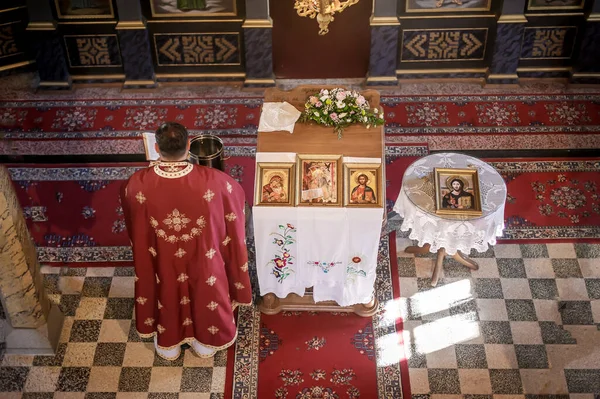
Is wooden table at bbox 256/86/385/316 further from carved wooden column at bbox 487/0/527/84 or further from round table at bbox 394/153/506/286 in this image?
carved wooden column at bbox 487/0/527/84

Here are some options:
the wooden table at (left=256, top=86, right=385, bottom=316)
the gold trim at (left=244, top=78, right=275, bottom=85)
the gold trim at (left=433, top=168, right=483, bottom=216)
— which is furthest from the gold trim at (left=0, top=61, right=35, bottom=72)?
the gold trim at (left=433, top=168, right=483, bottom=216)

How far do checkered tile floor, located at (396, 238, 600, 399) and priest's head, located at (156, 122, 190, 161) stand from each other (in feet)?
8.12

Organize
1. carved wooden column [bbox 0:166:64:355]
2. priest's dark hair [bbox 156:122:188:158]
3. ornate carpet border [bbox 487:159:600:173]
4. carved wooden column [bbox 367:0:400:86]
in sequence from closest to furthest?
priest's dark hair [bbox 156:122:188:158]
carved wooden column [bbox 0:166:64:355]
ornate carpet border [bbox 487:159:600:173]
carved wooden column [bbox 367:0:400:86]

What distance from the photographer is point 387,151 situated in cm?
776

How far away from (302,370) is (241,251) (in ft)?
3.59

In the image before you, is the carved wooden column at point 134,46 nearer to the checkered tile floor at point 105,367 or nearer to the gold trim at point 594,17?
the checkered tile floor at point 105,367

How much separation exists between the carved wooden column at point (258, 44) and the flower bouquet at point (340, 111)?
254cm

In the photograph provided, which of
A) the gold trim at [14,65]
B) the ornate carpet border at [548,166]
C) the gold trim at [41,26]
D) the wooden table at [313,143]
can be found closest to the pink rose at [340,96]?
the wooden table at [313,143]

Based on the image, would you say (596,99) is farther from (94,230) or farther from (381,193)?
(94,230)

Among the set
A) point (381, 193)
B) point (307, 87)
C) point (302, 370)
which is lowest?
point (302, 370)

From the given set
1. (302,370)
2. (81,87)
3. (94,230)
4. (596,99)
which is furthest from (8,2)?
(596,99)

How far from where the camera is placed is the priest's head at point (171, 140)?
473 cm

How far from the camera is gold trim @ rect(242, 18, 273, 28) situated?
812 cm

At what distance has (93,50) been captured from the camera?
851 cm
